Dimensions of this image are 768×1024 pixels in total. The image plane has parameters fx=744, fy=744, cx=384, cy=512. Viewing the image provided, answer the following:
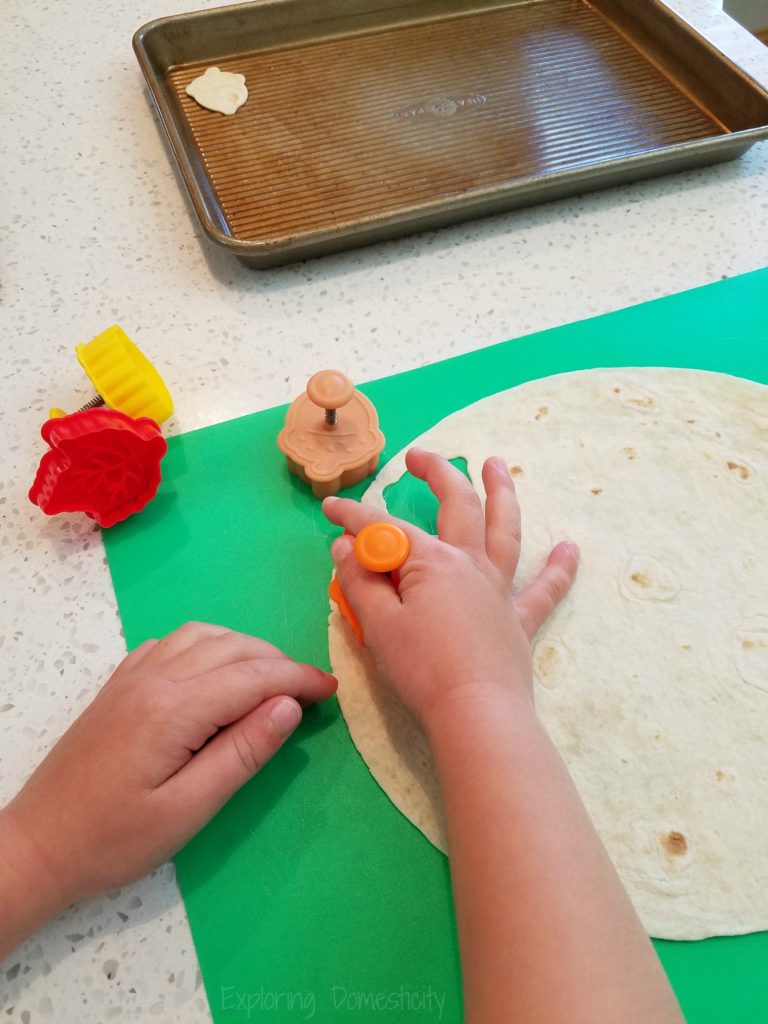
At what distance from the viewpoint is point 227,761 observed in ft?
2.06

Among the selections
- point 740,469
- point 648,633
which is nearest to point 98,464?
point 648,633

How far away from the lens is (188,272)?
42.0 inches

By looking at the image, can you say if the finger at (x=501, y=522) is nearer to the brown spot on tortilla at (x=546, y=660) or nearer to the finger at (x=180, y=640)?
the brown spot on tortilla at (x=546, y=660)

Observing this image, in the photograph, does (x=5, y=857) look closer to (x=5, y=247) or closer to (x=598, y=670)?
(x=598, y=670)

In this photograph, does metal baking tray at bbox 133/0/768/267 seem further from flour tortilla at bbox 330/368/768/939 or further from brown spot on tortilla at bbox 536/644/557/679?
brown spot on tortilla at bbox 536/644/557/679

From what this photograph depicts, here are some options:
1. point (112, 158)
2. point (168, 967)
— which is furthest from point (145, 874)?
point (112, 158)

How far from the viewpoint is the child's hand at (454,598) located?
591mm

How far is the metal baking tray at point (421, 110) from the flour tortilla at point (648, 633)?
37cm

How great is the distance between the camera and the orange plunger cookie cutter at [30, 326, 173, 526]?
2.51 feet

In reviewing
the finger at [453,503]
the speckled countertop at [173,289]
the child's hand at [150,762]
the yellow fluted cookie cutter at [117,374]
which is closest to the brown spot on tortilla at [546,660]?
the finger at [453,503]

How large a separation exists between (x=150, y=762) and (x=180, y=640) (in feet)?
0.37

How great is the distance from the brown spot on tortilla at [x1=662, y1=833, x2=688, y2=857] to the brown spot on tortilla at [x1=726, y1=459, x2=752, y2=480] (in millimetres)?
396

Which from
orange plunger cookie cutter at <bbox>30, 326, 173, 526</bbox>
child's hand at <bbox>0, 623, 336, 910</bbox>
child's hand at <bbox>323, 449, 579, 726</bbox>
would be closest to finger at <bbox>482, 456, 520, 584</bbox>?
child's hand at <bbox>323, 449, 579, 726</bbox>

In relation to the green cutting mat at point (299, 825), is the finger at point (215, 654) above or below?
above
